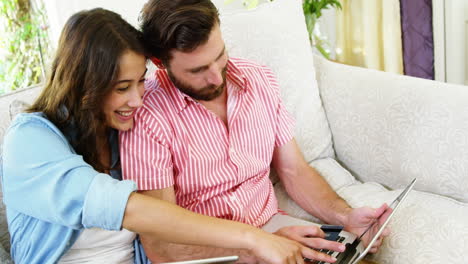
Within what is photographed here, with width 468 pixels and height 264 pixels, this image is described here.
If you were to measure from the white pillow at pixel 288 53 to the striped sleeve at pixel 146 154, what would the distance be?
0.41 metres

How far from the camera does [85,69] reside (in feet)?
3.18

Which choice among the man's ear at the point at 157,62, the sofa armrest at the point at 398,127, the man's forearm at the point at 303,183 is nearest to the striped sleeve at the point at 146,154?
the man's ear at the point at 157,62

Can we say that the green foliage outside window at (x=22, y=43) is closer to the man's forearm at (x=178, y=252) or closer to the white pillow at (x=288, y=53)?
the white pillow at (x=288, y=53)

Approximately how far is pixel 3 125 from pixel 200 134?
1.49 feet

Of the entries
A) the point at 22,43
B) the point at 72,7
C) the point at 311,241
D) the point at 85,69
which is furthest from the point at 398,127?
the point at 22,43

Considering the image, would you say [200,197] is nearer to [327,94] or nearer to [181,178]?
[181,178]

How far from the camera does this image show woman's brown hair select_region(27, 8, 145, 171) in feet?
3.17

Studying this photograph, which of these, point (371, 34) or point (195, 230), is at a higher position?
point (195, 230)

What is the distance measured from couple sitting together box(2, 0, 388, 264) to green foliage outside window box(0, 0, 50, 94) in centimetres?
164

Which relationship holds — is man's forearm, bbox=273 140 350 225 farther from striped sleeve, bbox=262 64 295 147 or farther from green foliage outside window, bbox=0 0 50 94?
green foliage outside window, bbox=0 0 50 94

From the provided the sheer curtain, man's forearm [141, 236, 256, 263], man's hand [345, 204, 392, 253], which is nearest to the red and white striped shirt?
man's forearm [141, 236, 256, 263]

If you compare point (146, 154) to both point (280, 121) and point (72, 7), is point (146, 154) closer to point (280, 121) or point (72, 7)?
point (280, 121)

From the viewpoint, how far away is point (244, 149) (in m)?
1.22

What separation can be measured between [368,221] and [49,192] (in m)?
0.69
